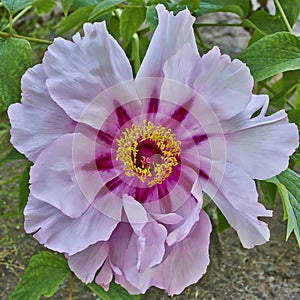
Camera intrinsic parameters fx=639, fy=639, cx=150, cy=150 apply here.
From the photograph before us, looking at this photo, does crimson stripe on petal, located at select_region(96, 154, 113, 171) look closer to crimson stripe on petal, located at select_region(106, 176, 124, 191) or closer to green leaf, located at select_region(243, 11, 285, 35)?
crimson stripe on petal, located at select_region(106, 176, 124, 191)

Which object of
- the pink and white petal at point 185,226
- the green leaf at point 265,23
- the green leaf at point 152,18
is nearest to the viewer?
the pink and white petal at point 185,226

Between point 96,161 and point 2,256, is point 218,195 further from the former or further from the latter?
point 2,256

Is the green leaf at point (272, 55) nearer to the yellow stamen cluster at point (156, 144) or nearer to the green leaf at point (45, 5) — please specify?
the yellow stamen cluster at point (156, 144)

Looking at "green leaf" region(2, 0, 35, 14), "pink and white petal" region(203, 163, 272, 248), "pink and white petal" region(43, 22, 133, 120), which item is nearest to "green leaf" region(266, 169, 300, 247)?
"pink and white petal" region(203, 163, 272, 248)

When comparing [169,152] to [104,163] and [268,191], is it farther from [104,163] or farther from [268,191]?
[268,191]

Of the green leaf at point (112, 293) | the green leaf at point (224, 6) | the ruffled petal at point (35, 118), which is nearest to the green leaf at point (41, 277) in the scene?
the green leaf at point (112, 293)

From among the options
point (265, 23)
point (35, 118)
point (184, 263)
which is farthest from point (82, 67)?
point (265, 23)
